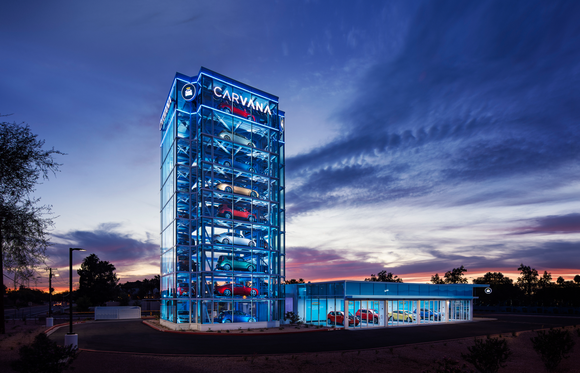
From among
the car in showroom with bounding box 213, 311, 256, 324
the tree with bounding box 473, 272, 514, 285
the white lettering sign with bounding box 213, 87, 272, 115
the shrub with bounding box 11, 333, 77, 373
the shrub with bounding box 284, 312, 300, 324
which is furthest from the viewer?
the tree with bounding box 473, 272, 514, 285

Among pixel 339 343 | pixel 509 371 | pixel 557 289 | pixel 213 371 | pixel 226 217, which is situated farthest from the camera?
pixel 557 289

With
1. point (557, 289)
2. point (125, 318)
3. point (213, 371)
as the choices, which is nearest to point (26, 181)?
point (213, 371)

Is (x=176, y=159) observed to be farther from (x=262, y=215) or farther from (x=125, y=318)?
(x=125, y=318)

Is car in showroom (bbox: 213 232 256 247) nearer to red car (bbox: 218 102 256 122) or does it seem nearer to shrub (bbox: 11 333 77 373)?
red car (bbox: 218 102 256 122)

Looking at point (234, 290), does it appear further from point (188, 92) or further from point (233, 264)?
point (188, 92)

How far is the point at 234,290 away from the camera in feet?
120

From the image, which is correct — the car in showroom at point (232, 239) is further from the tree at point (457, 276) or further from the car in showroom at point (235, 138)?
the tree at point (457, 276)

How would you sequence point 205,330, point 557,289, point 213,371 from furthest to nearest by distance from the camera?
point 557,289 < point 205,330 < point 213,371

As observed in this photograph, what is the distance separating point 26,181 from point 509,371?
74.4 feet

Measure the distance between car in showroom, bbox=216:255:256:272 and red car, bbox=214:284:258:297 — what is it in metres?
1.56

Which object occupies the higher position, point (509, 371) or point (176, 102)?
point (176, 102)

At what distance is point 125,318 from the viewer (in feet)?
171

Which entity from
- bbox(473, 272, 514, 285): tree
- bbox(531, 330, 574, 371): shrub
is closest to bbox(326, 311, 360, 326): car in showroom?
bbox(531, 330, 574, 371): shrub

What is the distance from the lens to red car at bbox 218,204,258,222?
3769cm
